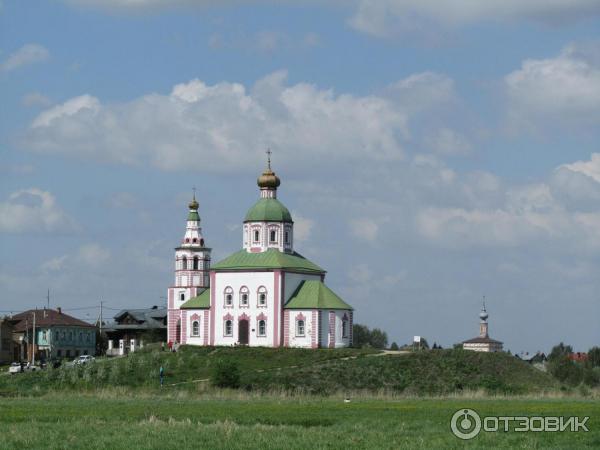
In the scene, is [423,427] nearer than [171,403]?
Yes

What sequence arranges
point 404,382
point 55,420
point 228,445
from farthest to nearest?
point 404,382 → point 55,420 → point 228,445

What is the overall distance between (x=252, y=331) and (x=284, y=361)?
8.53 meters

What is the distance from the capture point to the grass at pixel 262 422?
30750 millimetres

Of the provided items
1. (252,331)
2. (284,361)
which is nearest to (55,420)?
(284,361)

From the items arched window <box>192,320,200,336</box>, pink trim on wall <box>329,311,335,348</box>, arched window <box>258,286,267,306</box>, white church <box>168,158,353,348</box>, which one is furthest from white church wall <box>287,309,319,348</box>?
arched window <box>192,320,200,336</box>

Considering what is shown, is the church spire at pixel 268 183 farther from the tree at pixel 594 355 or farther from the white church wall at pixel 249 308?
the tree at pixel 594 355

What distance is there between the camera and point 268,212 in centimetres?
8969

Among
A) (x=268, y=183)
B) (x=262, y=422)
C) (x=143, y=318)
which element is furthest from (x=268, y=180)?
(x=262, y=422)

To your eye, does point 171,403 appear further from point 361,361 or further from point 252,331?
point 252,331

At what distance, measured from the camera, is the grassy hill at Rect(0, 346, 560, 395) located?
67.3 meters

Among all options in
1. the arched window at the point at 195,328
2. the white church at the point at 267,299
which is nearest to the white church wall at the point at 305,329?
the white church at the point at 267,299

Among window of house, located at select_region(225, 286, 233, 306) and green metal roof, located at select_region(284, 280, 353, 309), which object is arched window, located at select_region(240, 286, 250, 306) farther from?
green metal roof, located at select_region(284, 280, 353, 309)

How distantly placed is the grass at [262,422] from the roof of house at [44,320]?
5832 cm

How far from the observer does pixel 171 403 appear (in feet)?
152
